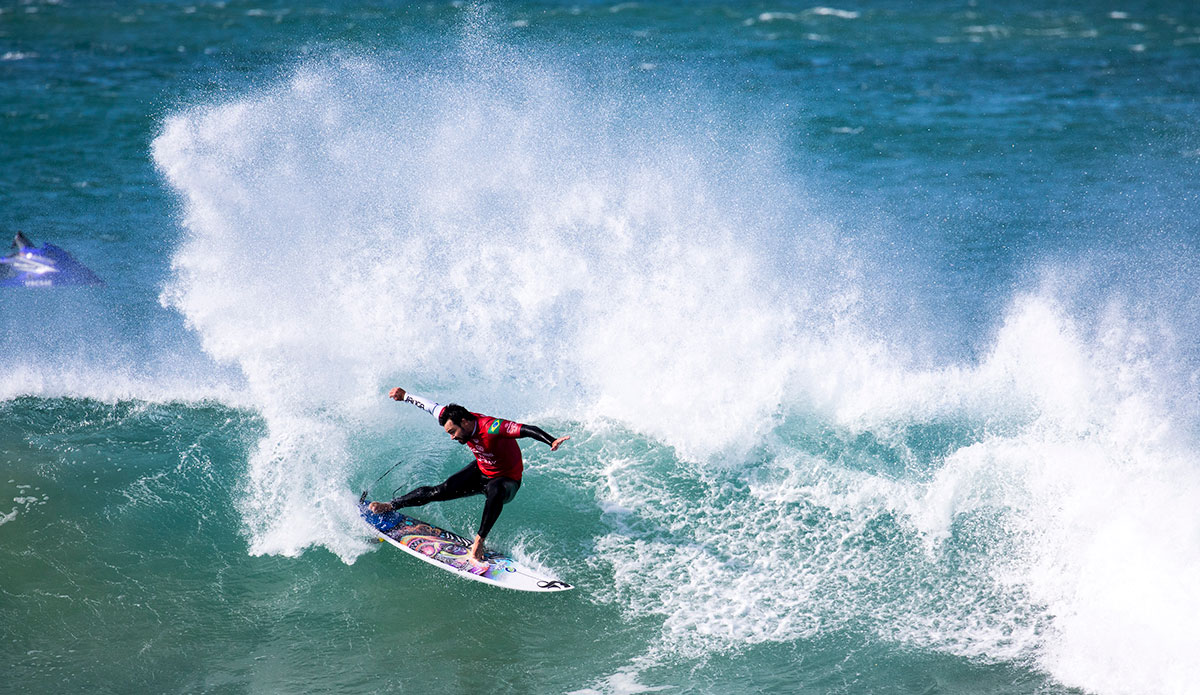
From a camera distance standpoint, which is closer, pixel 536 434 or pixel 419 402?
pixel 536 434

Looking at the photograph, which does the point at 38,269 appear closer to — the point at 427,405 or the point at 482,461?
the point at 427,405

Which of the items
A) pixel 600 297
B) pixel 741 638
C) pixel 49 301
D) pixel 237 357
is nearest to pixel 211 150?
pixel 49 301

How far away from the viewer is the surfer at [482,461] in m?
8.84

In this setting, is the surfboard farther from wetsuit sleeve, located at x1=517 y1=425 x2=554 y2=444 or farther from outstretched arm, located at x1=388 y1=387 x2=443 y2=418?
wetsuit sleeve, located at x1=517 y1=425 x2=554 y2=444

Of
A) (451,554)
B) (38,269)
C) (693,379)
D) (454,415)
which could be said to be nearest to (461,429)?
(454,415)

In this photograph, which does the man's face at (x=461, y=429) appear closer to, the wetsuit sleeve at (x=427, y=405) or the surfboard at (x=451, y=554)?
the wetsuit sleeve at (x=427, y=405)

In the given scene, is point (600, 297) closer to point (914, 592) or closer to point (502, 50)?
point (914, 592)

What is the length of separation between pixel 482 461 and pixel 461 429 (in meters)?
0.54

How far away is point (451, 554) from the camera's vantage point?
373 inches

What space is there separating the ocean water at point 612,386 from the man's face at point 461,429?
145cm

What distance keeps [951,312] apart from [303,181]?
1038cm

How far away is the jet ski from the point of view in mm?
15555

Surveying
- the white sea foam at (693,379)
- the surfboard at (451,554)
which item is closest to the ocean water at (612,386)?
the white sea foam at (693,379)

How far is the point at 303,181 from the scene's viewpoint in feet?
55.2
